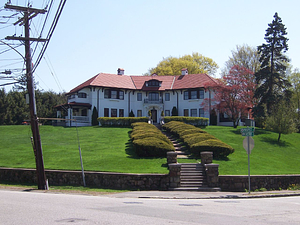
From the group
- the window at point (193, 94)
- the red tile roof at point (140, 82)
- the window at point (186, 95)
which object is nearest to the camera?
the window at point (193, 94)

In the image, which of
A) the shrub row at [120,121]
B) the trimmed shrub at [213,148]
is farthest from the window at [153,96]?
the trimmed shrub at [213,148]

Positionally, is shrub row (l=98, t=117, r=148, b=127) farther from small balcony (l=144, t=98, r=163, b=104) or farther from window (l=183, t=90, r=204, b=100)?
window (l=183, t=90, r=204, b=100)

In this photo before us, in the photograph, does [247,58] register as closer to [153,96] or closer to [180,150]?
[153,96]

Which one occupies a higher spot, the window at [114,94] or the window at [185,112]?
the window at [114,94]

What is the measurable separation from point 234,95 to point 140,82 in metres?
17.3

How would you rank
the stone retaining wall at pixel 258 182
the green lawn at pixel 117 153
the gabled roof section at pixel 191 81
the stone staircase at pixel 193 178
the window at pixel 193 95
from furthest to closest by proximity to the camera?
the window at pixel 193 95, the gabled roof section at pixel 191 81, the green lawn at pixel 117 153, the stone retaining wall at pixel 258 182, the stone staircase at pixel 193 178

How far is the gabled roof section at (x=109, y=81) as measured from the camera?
51959mm

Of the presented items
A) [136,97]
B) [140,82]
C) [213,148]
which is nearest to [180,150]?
[213,148]

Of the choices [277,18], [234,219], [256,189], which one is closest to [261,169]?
[256,189]

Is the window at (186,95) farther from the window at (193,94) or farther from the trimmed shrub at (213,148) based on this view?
the trimmed shrub at (213,148)

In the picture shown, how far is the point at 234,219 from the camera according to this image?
358 inches

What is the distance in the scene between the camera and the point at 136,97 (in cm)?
5541

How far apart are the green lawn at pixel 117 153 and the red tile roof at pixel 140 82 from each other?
474 inches

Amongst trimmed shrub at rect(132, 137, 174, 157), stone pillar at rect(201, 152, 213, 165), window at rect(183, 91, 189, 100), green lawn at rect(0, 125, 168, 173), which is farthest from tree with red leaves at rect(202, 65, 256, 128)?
stone pillar at rect(201, 152, 213, 165)
